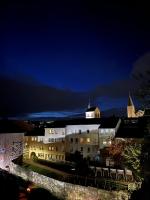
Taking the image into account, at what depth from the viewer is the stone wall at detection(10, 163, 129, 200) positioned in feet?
114

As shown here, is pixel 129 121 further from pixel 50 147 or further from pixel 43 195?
pixel 43 195

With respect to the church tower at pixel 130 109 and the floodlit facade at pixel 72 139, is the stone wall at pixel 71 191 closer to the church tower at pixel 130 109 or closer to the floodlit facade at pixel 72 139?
the floodlit facade at pixel 72 139

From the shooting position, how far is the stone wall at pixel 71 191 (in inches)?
1371

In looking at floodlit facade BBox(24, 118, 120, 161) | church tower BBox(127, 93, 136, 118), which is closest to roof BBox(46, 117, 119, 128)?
floodlit facade BBox(24, 118, 120, 161)

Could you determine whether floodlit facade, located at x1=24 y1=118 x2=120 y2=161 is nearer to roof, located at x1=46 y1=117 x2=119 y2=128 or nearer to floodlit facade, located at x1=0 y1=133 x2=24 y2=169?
Answer: roof, located at x1=46 y1=117 x2=119 y2=128

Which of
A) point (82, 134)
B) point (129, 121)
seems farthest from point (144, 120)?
point (82, 134)

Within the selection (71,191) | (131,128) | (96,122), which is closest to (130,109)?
(96,122)

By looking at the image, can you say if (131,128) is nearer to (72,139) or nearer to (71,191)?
(72,139)

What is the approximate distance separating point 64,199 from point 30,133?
42.2m

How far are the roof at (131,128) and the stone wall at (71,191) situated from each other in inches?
797

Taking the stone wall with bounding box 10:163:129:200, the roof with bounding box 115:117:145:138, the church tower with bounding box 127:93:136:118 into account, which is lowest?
Answer: the stone wall with bounding box 10:163:129:200

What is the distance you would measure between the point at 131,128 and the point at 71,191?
25439 mm

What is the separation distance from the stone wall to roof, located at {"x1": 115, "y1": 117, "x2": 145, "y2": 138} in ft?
66.5

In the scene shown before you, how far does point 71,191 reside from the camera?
4022cm
